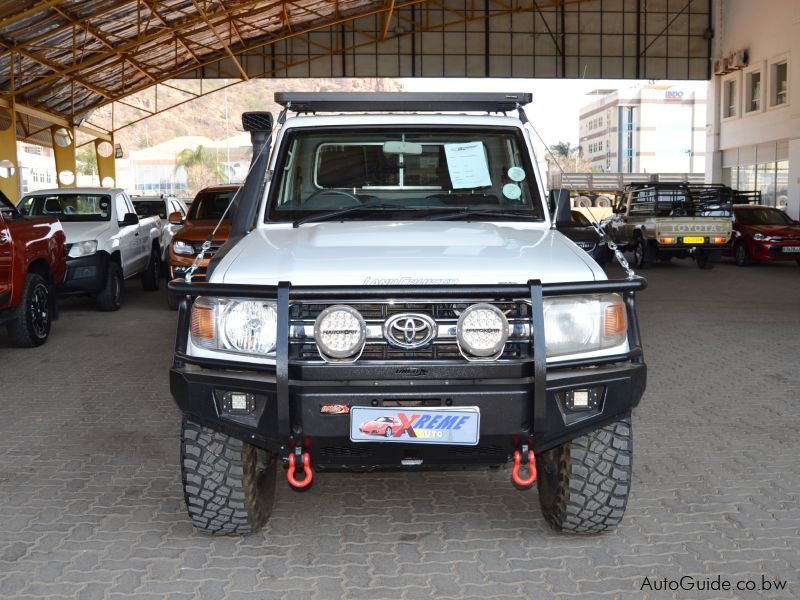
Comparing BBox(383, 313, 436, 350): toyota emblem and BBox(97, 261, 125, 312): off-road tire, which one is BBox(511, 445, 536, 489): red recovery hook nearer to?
BBox(383, 313, 436, 350): toyota emblem

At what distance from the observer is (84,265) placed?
11.6m

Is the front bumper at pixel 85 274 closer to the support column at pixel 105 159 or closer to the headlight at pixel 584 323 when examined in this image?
the headlight at pixel 584 323

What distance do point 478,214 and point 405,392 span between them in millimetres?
1514

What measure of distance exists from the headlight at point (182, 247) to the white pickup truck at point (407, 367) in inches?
293

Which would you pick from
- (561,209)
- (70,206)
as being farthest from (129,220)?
(561,209)

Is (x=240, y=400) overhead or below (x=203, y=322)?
below

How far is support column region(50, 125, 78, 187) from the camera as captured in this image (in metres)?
30.9

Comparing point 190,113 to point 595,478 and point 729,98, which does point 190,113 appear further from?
point 595,478

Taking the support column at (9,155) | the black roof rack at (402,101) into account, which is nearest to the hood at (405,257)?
the black roof rack at (402,101)

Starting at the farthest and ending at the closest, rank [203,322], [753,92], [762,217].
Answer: [753,92], [762,217], [203,322]

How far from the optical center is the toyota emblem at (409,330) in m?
3.44

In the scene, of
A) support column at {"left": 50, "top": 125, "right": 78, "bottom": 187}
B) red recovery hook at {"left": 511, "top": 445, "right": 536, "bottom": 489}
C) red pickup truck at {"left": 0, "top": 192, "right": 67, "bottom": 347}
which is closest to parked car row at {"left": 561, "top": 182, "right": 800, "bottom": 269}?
red pickup truck at {"left": 0, "top": 192, "right": 67, "bottom": 347}

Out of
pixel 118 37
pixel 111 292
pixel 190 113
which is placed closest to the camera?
pixel 111 292

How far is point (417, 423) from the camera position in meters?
3.43
